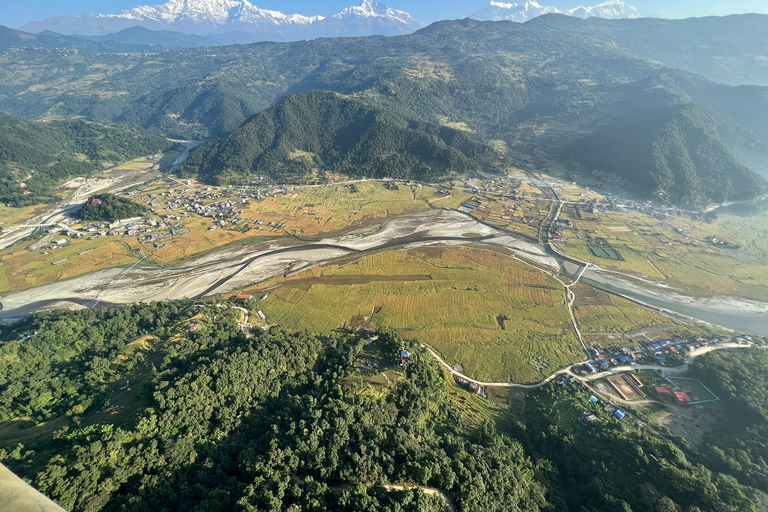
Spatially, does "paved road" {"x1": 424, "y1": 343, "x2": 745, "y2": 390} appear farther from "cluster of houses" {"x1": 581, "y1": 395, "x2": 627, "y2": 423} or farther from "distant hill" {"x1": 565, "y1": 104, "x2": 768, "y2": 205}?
"distant hill" {"x1": 565, "y1": 104, "x2": 768, "y2": 205}

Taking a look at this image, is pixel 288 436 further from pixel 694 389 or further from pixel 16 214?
pixel 16 214

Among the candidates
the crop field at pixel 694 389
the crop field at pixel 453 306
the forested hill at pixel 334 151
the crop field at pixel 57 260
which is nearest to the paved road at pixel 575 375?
the crop field at pixel 453 306

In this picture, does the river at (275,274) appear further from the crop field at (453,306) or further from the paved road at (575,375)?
the paved road at (575,375)

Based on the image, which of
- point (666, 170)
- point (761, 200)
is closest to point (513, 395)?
point (666, 170)

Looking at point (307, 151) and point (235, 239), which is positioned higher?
point (307, 151)

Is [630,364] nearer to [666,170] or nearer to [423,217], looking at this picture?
[423,217]

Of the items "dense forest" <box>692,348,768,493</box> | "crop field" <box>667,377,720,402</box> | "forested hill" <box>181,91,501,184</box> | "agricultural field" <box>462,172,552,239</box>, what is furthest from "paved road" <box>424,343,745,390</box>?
"forested hill" <box>181,91,501,184</box>

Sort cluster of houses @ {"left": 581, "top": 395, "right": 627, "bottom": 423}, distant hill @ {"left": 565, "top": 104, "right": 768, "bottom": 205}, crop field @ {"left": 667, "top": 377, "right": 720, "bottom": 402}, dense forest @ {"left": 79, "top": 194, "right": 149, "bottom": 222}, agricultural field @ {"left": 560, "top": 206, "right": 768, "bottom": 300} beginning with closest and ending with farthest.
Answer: cluster of houses @ {"left": 581, "top": 395, "right": 627, "bottom": 423}
crop field @ {"left": 667, "top": 377, "right": 720, "bottom": 402}
agricultural field @ {"left": 560, "top": 206, "right": 768, "bottom": 300}
dense forest @ {"left": 79, "top": 194, "right": 149, "bottom": 222}
distant hill @ {"left": 565, "top": 104, "right": 768, "bottom": 205}
